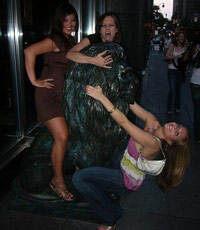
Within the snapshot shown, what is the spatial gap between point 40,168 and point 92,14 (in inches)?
179

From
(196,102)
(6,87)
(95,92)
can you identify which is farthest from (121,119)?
(196,102)

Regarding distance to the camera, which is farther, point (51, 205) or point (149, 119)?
point (51, 205)

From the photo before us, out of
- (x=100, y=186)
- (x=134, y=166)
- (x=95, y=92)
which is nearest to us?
(x=95, y=92)

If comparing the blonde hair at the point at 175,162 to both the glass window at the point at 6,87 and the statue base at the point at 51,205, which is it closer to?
the statue base at the point at 51,205

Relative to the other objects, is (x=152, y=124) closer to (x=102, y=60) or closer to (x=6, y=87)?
(x=102, y=60)

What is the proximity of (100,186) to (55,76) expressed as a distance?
1.12 metres

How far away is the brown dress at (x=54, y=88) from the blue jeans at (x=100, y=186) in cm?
61

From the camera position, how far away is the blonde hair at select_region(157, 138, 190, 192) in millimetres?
2385

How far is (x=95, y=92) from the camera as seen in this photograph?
2.18 m

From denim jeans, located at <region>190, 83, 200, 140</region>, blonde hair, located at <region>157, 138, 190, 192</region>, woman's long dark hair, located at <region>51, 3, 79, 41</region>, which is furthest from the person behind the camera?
denim jeans, located at <region>190, 83, 200, 140</region>

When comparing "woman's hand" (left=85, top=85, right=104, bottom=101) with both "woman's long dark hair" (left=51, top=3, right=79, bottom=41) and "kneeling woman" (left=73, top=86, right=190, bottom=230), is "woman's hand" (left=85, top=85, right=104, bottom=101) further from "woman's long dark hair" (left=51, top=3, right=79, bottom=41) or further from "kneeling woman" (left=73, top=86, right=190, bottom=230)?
"woman's long dark hair" (left=51, top=3, right=79, bottom=41)

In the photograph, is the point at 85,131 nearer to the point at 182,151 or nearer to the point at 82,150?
the point at 82,150

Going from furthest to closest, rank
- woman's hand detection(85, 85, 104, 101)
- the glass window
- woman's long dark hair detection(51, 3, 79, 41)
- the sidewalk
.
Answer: the glass window → the sidewalk → woman's long dark hair detection(51, 3, 79, 41) → woman's hand detection(85, 85, 104, 101)

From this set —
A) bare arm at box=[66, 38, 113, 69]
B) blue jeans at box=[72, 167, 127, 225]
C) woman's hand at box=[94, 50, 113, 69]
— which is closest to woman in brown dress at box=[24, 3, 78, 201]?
bare arm at box=[66, 38, 113, 69]
